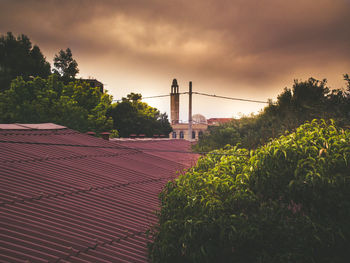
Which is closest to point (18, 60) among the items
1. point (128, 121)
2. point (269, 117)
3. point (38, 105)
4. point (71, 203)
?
point (38, 105)

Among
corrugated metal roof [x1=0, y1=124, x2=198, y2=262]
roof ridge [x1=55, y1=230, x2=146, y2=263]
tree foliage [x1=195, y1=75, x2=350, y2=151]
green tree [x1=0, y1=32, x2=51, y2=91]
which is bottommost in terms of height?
roof ridge [x1=55, y1=230, x2=146, y2=263]

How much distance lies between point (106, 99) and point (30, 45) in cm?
1350

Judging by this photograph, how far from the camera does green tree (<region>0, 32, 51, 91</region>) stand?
1435 inches

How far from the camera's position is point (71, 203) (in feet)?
19.6

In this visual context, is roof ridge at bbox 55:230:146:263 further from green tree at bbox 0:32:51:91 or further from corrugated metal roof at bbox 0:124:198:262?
green tree at bbox 0:32:51:91

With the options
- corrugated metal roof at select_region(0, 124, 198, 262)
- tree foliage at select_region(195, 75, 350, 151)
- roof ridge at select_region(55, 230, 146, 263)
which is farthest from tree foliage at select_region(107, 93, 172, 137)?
roof ridge at select_region(55, 230, 146, 263)

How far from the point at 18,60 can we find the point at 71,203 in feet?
128

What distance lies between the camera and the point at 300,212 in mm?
4590

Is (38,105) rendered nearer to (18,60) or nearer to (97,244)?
(18,60)

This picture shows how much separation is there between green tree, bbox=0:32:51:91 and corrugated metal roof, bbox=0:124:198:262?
31343mm

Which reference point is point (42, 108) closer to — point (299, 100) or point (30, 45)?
point (30, 45)

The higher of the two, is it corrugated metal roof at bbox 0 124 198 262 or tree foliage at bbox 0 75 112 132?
tree foliage at bbox 0 75 112 132

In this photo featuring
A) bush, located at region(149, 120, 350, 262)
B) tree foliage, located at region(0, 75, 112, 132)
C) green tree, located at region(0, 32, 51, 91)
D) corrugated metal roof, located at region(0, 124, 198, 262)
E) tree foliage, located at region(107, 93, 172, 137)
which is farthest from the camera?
tree foliage, located at region(107, 93, 172, 137)

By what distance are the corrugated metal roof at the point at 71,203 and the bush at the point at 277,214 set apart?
40.5 inches
